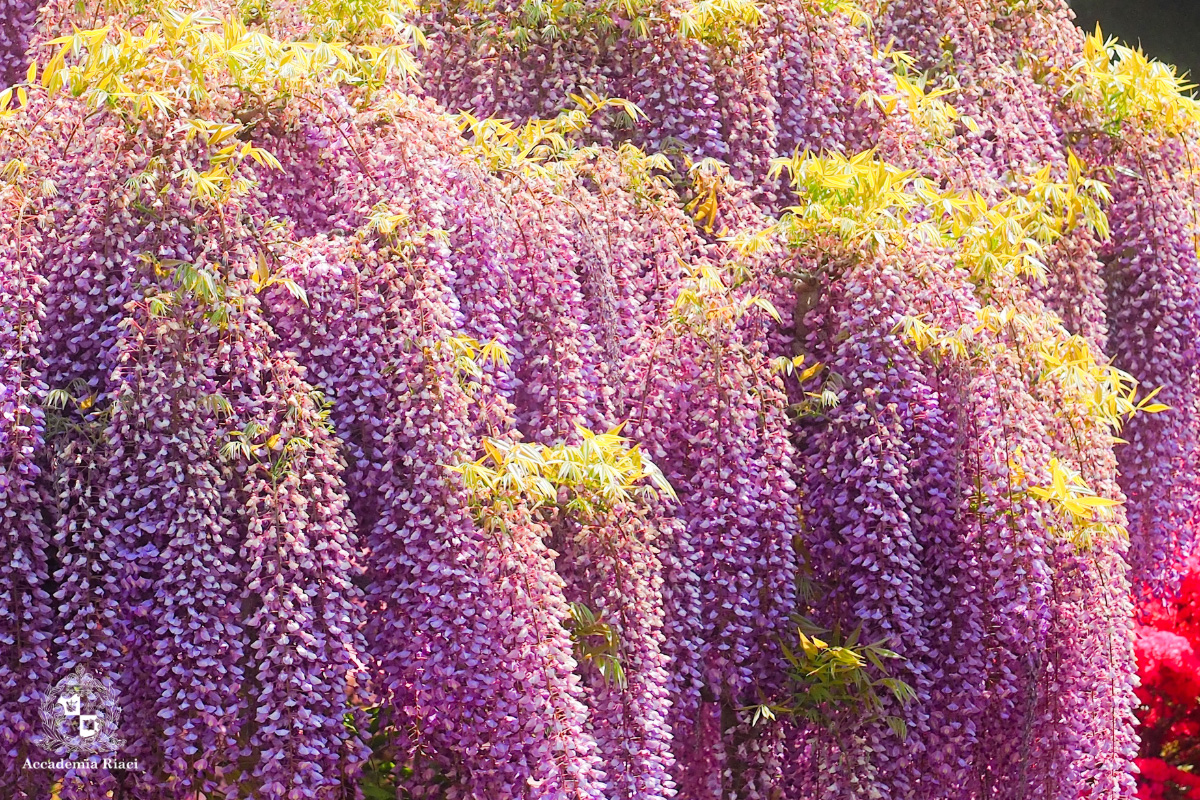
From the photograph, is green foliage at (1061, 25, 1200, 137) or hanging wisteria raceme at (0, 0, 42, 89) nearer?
hanging wisteria raceme at (0, 0, 42, 89)

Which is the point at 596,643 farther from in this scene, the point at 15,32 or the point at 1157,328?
the point at 1157,328

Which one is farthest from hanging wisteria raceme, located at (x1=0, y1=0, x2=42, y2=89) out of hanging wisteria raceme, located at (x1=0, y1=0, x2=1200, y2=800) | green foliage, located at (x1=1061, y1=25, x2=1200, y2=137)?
green foliage, located at (x1=1061, y1=25, x2=1200, y2=137)

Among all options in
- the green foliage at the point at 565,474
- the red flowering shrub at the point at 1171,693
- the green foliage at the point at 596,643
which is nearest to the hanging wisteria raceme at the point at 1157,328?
the red flowering shrub at the point at 1171,693

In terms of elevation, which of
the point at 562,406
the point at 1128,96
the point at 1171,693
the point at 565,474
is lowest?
the point at 1171,693

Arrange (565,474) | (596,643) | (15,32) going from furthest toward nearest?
1. (15,32)
2. (596,643)
3. (565,474)

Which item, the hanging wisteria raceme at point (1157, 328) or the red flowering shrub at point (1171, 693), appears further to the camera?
the red flowering shrub at point (1171, 693)

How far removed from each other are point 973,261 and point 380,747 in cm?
220

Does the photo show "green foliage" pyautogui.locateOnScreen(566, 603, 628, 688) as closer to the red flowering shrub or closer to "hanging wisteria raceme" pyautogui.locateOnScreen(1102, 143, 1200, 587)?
"hanging wisteria raceme" pyautogui.locateOnScreen(1102, 143, 1200, 587)

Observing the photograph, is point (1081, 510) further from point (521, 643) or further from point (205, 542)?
point (205, 542)

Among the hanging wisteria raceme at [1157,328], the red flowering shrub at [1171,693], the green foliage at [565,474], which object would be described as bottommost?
the red flowering shrub at [1171,693]

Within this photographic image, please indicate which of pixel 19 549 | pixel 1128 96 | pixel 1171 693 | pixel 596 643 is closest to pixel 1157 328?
pixel 1128 96

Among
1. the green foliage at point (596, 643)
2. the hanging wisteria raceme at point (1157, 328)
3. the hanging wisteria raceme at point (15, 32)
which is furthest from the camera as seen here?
the hanging wisteria raceme at point (1157, 328)

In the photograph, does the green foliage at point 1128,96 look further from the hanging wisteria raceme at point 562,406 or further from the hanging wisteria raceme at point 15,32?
the hanging wisteria raceme at point 15,32

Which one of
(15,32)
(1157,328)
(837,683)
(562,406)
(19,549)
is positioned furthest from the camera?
(1157,328)
